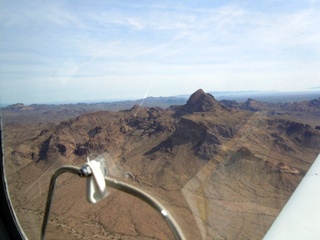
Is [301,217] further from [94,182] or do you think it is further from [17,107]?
[17,107]

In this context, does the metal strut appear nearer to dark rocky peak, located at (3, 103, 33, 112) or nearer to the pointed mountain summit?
dark rocky peak, located at (3, 103, 33, 112)

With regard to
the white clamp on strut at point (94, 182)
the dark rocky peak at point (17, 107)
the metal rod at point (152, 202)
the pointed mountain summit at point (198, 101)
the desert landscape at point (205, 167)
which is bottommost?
the desert landscape at point (205, 167)

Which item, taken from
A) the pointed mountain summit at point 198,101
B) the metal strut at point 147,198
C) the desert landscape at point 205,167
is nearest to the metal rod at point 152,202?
the metal strut at point 147,198

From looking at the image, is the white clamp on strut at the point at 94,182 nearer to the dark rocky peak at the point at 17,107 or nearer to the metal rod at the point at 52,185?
the metal rod at the point at 52,185

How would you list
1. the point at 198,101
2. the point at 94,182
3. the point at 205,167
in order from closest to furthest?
the point at 94,182 < the point at 198,101 < the point at 205,167

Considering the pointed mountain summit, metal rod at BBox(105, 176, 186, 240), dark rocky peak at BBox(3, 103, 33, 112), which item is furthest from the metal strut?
the pointed mountain summit

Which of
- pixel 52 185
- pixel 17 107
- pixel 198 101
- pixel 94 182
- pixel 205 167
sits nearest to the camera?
pixel 94 182

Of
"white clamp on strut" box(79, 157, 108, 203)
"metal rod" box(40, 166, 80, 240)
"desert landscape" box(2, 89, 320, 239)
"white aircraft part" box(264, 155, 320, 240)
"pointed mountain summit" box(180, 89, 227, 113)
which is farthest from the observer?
"desert landscape" box(2, 89, 320, 239)

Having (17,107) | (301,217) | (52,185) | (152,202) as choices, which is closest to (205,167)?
(301,217)

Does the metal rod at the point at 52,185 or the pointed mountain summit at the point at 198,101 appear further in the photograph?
the pointed mountain summit at the point at 198,101

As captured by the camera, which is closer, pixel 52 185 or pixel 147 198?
pixel 147 198
